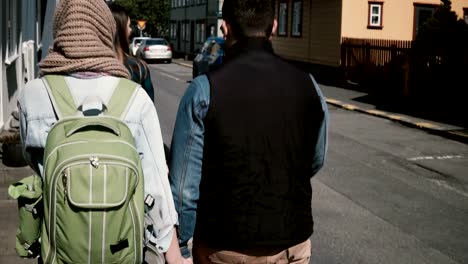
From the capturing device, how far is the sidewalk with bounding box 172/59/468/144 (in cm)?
1343

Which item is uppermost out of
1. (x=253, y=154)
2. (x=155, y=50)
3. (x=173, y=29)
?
(x=173, y=29)

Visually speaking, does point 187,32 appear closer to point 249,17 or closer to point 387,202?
point 387,202

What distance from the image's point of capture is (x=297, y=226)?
260 centimetres

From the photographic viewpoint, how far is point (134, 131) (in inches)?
96.3

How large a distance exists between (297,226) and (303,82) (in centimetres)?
54

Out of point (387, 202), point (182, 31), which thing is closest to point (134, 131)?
point (387, 202)

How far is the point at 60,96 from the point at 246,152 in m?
0.68

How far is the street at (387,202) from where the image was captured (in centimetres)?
593

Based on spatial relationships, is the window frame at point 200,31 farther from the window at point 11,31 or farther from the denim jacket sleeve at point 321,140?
the denim jacket sleeve at point 321,140

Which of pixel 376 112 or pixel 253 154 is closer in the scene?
pixel 253 154

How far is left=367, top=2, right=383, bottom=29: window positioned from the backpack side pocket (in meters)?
27.1

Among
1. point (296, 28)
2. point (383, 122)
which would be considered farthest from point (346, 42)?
point (383, 122)

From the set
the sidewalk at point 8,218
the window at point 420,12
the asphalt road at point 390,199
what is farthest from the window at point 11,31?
the window at point 420,12

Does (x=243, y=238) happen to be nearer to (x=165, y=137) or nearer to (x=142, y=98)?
(x=142, y=98)
